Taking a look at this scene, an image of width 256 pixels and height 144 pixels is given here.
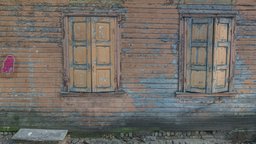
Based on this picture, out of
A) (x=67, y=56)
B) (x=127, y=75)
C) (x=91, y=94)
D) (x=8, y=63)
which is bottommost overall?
(x=91, y=94)

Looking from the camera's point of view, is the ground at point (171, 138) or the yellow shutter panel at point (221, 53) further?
the ground at point (171, 138)

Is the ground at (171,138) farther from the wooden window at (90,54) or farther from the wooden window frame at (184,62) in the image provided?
the wooden window at (90,54)

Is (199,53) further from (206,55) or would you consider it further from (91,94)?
(91,94)

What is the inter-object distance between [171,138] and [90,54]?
274cm

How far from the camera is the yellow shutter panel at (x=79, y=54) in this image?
7.24 meters

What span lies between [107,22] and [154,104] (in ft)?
7.09

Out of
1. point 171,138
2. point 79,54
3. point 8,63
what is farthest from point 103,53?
point 171,138

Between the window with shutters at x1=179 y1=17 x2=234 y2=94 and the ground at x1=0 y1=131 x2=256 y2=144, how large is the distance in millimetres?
1098

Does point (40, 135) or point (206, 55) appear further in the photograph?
point (206, 55)

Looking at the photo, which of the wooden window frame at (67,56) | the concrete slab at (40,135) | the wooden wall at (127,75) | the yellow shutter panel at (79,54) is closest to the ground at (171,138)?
the wooden wall at (127,75)

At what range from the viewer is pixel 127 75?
295 inches

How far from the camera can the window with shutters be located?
288 inches

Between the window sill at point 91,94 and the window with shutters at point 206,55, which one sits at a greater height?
the window with shutters at point 206,55

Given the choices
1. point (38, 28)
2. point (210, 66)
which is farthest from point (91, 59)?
point (210, 66)
